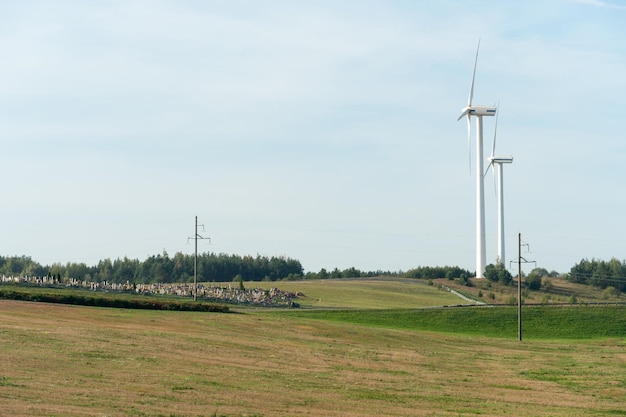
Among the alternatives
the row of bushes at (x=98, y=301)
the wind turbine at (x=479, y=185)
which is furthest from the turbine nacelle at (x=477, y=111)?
the row of bushes at (x=98, y=301)

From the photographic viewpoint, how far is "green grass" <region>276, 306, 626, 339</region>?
92875 mm

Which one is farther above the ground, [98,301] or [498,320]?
[98,301]

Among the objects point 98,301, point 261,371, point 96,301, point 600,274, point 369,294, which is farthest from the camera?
point 600,274

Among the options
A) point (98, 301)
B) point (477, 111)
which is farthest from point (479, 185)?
point (98, 301)

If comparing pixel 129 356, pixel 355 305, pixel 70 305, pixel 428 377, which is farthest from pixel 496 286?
pixel 129 356

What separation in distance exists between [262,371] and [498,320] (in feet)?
201

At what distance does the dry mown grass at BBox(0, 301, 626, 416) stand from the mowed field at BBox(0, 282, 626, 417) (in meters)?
0.10


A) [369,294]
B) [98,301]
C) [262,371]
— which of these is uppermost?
[98,301]

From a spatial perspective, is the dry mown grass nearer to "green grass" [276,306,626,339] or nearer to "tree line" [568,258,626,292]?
"green grass" [276,306,626,339]

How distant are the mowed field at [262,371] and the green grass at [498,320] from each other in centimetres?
1961

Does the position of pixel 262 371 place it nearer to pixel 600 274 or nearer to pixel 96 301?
pixel 96 301

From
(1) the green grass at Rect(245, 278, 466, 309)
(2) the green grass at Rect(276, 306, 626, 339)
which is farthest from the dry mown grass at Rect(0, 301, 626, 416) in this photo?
(1) the green grass at Rect(245, 278, 466, 309)

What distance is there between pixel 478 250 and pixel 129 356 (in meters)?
127

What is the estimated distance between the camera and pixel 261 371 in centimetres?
4328
